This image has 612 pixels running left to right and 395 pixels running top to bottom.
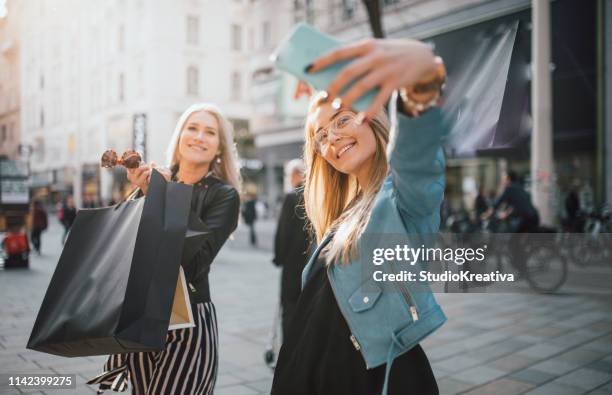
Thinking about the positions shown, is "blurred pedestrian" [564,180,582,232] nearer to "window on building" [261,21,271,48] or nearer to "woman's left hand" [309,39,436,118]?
"woman's left hand" [309,39,436,118]

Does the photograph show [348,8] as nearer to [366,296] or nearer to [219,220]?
[219,220]

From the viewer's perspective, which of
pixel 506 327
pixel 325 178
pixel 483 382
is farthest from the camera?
pixel 506 327

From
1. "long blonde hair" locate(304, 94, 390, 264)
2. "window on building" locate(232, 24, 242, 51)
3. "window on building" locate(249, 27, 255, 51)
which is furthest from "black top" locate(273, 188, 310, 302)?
"window on building" locate(249, 27, 255, 51)

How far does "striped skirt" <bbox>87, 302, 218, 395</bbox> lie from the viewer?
190 centimetres

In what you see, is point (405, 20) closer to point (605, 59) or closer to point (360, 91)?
point (605, 59)

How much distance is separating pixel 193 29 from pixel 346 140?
1308 cm

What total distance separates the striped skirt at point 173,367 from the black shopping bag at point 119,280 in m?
0.44

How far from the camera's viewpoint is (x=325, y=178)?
1723 mm

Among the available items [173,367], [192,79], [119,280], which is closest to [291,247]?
[173,367]

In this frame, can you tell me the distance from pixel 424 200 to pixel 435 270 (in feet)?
0.96

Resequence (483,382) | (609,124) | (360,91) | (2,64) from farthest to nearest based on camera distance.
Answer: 1. (609,124)
2. (483,382)
3. (2,64)
4. (360,91)

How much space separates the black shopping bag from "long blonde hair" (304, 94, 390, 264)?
0.46 metres

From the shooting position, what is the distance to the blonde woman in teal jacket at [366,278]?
112 centimetres

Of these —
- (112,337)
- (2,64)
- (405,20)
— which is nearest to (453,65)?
(112,337)
